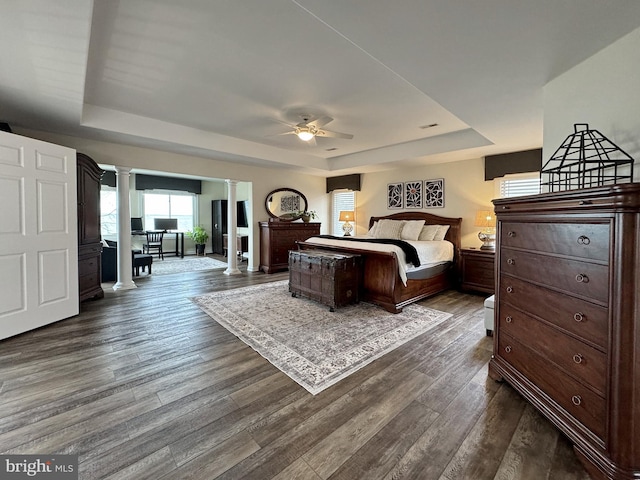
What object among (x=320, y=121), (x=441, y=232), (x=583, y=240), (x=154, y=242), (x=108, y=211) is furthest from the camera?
(x=154, y=242)

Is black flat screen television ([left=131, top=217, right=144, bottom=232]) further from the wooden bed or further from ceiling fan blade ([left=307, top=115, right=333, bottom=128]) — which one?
ceiling fan blade ([left=307, top=115, right=333, bottom=128])

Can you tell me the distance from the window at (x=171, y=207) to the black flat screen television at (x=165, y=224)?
0.99 ft

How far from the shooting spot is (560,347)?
63.5 inches

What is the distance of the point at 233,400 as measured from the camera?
1928mm

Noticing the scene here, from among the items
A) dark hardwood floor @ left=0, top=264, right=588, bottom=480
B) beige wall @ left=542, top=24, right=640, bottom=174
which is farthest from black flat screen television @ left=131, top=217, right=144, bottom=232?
beige wall @ left=542, top=24, right=640, bottom=174

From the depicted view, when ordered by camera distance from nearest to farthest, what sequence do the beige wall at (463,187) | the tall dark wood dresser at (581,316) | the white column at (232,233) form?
the tall dark wood dresser at (581,316), the beige wall at (463,187), the white column at (232,233)

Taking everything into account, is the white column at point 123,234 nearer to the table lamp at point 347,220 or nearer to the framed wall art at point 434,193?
the table lamp at point 347,220

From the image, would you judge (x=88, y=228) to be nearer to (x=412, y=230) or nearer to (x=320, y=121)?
(x=320, y=121)

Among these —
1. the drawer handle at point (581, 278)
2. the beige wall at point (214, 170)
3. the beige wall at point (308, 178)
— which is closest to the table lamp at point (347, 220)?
the beige wall at point (308, 178)

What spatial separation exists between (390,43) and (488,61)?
0.86m

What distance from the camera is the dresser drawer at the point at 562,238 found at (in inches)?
54.5

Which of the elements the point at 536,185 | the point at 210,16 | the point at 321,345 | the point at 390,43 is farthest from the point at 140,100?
the point at 536,185

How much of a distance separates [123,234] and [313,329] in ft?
12.9

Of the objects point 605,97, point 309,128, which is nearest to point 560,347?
point 605,97
